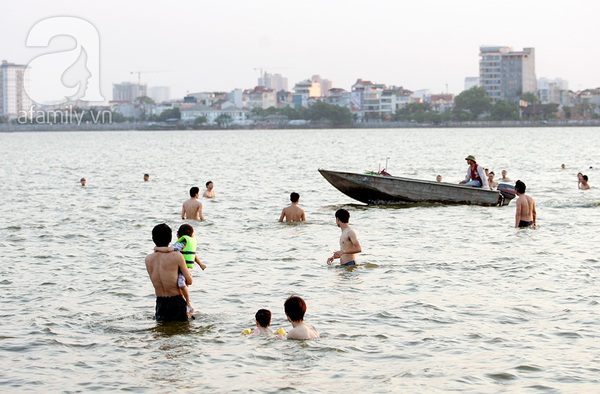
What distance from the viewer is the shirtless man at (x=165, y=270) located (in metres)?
11.1

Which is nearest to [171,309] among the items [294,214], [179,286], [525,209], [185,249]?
[179,286]

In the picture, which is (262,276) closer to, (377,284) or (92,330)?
(377,284)

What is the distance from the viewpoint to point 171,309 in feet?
39.4

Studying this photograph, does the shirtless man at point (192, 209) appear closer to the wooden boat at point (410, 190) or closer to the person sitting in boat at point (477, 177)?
the wooden boat at point (410, 190)

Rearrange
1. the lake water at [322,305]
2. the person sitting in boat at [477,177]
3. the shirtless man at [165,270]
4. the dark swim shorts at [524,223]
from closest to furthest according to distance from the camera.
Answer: the lake water at [322,305]
the shirtless man at [165,270]
the dark swim shorts at [524,223]
the person sitting in boat at [477,177]

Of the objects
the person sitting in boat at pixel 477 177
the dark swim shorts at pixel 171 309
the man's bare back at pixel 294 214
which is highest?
the person sitting in boat at pixel 477 177

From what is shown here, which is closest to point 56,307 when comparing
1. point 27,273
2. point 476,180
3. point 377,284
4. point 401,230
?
point 27,273

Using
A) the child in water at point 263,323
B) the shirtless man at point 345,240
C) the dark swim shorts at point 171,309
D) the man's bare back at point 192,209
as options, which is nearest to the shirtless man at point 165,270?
the dark swim shorts at point 171,309

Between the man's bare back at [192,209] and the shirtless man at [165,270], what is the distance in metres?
12.2

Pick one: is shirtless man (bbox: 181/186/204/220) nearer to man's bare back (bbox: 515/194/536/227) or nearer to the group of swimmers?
man's bare back (bbox: 515/194/536/227)

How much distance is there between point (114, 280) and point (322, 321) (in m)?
4.89

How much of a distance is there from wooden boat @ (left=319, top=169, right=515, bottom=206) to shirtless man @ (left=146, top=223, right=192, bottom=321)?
50.0ft

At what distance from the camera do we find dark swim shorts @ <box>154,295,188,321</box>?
38.7 ft

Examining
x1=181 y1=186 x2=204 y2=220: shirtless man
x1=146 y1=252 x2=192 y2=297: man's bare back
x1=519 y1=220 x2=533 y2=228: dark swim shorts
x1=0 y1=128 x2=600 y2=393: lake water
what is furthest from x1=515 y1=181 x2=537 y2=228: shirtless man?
x1=146 y1=252 x2=192 y2=297: man's bare back
